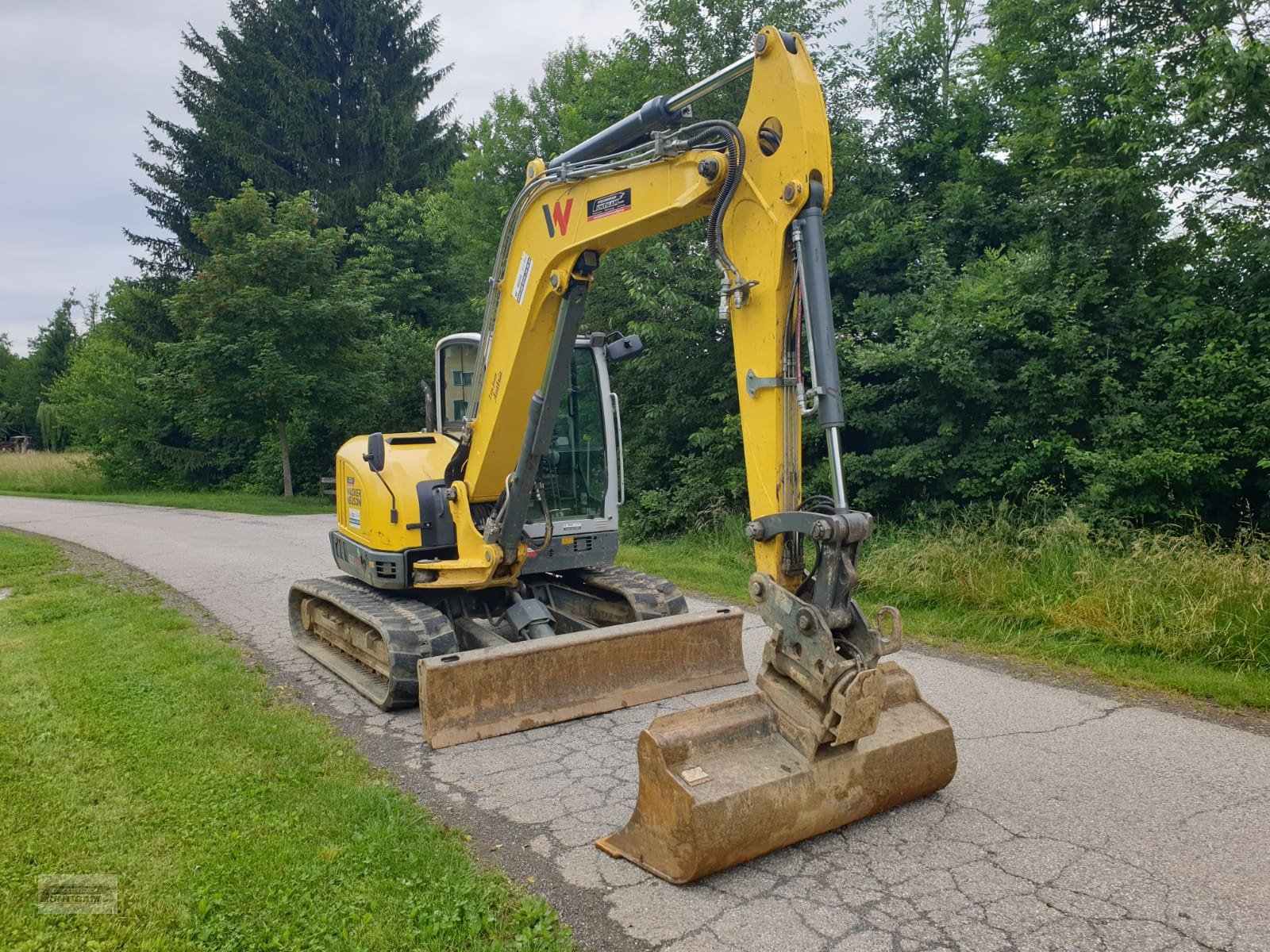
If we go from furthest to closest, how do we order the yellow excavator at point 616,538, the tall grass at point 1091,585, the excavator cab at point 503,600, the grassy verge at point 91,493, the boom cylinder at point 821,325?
the grassy verge at point 91,493
the tall grass at point 1091,585
the excavator cab at point 503,600
the boom cylinder at point 821,325
the yellow excavator at point 616,538

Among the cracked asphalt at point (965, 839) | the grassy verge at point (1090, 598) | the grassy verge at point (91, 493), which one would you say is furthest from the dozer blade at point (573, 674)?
the grassy verge at point (91, 493)

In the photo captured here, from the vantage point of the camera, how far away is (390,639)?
5.56 meters

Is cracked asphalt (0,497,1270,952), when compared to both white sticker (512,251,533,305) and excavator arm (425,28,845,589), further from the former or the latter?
white sticker (512,251,533,305)

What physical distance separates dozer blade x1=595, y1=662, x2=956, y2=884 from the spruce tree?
2587 centimetres

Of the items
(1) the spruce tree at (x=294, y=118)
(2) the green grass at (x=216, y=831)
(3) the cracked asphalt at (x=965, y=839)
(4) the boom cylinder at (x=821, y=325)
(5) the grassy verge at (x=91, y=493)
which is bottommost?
(3) the cracked asphalt at (x=965, y=839)

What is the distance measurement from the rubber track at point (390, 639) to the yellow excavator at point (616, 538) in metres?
0.02

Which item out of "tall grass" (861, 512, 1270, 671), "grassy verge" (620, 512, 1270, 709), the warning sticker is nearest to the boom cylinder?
the warning sticker

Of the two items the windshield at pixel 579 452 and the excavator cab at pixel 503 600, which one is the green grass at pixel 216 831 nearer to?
the excavator cab at pixel 503 600

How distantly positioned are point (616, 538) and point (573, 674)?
148 cm

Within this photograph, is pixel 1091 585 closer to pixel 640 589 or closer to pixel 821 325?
pixel 640 589

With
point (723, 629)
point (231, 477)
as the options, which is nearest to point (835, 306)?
point (723, 629)

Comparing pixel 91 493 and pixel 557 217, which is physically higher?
pixel 557 217

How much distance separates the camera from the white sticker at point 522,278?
548 centimetres

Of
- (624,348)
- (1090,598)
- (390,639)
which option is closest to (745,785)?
(390,639)
